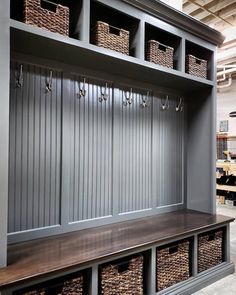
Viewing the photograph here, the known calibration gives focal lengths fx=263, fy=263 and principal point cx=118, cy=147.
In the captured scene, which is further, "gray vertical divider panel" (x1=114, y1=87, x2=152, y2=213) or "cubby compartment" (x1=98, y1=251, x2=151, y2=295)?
"gray vertical divider panel" (x1=114, y1=87, x2=152, y2=213)

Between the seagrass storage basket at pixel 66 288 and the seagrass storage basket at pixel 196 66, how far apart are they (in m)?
2.16

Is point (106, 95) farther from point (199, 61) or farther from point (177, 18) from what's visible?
point (199, 61)

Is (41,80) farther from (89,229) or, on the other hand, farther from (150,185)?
(150,185)

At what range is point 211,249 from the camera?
2.60m

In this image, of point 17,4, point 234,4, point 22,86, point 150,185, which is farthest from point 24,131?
point 234,4

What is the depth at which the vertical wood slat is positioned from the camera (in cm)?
199

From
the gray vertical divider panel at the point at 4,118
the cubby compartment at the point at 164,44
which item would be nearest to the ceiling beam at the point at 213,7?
the cubby compartment at the point at 164,44

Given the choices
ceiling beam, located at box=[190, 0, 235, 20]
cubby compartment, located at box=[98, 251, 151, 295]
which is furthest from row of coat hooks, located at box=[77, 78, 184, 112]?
ceiling beam, located at box=[190, 0, 235, 20]

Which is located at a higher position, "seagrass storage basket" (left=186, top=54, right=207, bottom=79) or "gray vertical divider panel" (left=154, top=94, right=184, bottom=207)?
"seagrass storage basket" (left=186, top=54, right=207, bottom=79)

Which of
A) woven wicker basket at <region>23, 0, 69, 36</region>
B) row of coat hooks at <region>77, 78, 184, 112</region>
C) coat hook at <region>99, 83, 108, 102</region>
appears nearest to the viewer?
woven wicker basket at <region>23, 0, 69, 36</region>

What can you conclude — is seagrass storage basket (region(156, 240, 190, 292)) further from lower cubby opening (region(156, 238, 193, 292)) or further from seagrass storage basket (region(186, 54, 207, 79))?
seagrass storage basket (region(186, 54, 207, 79))

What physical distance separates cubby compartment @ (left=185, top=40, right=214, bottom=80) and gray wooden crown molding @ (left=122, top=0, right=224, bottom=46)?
0.41 feet

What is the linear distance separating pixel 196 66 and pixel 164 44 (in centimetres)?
41

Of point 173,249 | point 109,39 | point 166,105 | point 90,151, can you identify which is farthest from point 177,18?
point 173,249
